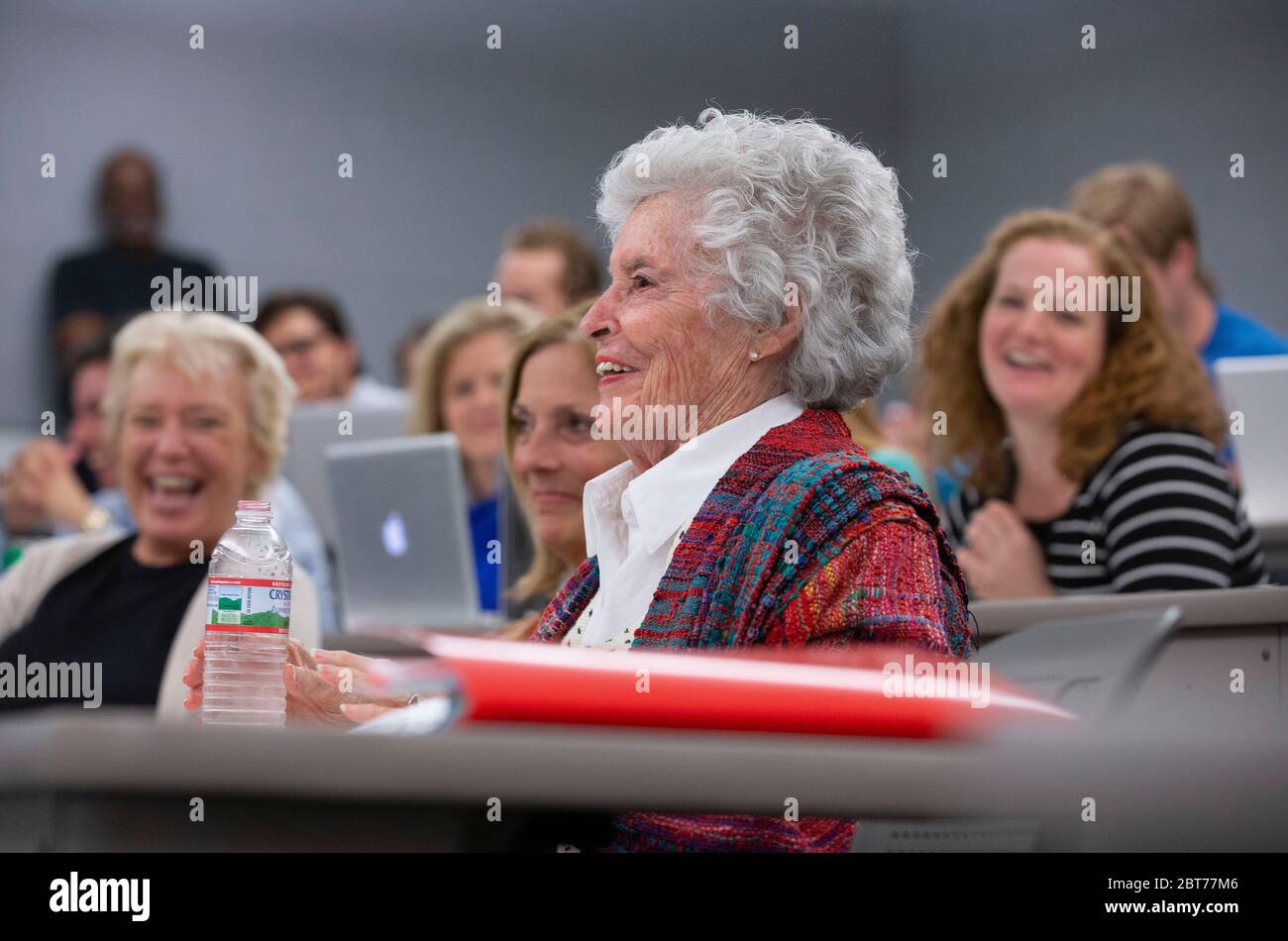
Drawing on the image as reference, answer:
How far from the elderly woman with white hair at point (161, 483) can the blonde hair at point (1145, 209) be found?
202cm

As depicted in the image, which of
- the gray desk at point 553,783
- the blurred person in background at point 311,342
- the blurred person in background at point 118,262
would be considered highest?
the blurred person in background at point 118,262

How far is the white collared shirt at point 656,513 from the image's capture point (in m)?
1.78

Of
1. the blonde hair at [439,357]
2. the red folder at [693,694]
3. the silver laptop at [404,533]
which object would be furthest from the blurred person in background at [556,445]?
the red folder at [693,694]

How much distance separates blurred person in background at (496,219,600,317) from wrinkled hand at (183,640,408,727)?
2872 mm

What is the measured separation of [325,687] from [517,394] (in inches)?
44.2

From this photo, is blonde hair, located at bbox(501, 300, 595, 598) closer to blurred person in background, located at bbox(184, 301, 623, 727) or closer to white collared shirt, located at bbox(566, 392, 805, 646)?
blurred person in background, located at bbox(184, 301, 623, 727)

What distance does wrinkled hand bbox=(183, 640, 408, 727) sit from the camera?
1.71 m

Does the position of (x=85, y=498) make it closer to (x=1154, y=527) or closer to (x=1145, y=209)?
(x=1145, y=209)

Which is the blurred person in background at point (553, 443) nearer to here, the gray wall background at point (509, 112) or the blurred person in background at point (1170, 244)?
the blurred person in background at point (1170, 244)

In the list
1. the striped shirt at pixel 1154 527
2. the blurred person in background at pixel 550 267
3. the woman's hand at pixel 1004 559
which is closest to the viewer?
the striped shirt at pixel 1154 527

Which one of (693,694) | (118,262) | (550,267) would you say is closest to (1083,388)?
(550,267)

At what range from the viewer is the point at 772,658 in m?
0.94

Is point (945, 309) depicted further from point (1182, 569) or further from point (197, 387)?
point (197, 387)
